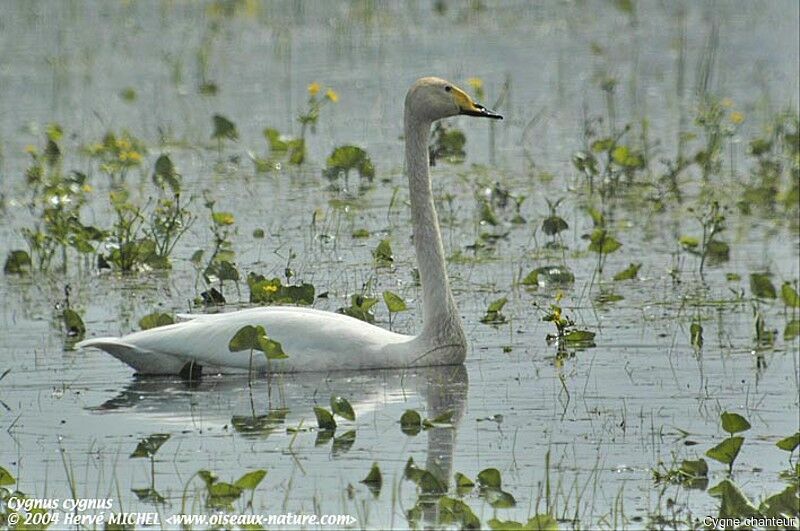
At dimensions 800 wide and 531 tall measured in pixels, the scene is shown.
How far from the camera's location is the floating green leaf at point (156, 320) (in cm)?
899

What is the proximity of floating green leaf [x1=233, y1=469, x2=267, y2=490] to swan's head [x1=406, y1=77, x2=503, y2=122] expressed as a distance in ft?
10.5

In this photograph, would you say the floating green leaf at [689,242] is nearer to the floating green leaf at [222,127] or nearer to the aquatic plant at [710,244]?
the aquatic plant at [710,244]

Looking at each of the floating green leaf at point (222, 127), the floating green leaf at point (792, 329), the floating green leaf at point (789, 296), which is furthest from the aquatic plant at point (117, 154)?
the floating green leaf at point (792, 329)

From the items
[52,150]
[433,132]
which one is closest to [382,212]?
[433,132]

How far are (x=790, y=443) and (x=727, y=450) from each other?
223mm

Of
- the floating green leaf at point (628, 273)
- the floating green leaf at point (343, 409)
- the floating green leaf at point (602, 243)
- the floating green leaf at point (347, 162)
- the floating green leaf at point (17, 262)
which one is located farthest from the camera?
the floating green leaf at point (347, 162)

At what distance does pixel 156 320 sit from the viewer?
355 inches

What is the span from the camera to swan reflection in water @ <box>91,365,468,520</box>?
751 centimetres

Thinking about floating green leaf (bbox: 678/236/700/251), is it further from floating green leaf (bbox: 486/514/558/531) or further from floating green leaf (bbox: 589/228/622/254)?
floating green leaf (bbox: 486/514/558/531)

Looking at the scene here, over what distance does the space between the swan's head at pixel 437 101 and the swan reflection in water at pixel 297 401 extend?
1265 mm

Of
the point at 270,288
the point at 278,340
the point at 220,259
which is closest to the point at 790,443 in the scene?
the point at 278,340

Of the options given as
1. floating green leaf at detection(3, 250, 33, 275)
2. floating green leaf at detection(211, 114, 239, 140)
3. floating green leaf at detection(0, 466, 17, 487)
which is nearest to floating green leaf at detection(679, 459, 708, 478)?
floating green leaf at detection(0, 466, 17, 487)

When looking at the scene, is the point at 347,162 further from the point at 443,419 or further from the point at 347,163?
the point at 443,419

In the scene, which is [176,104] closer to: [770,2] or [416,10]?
[416,10]
